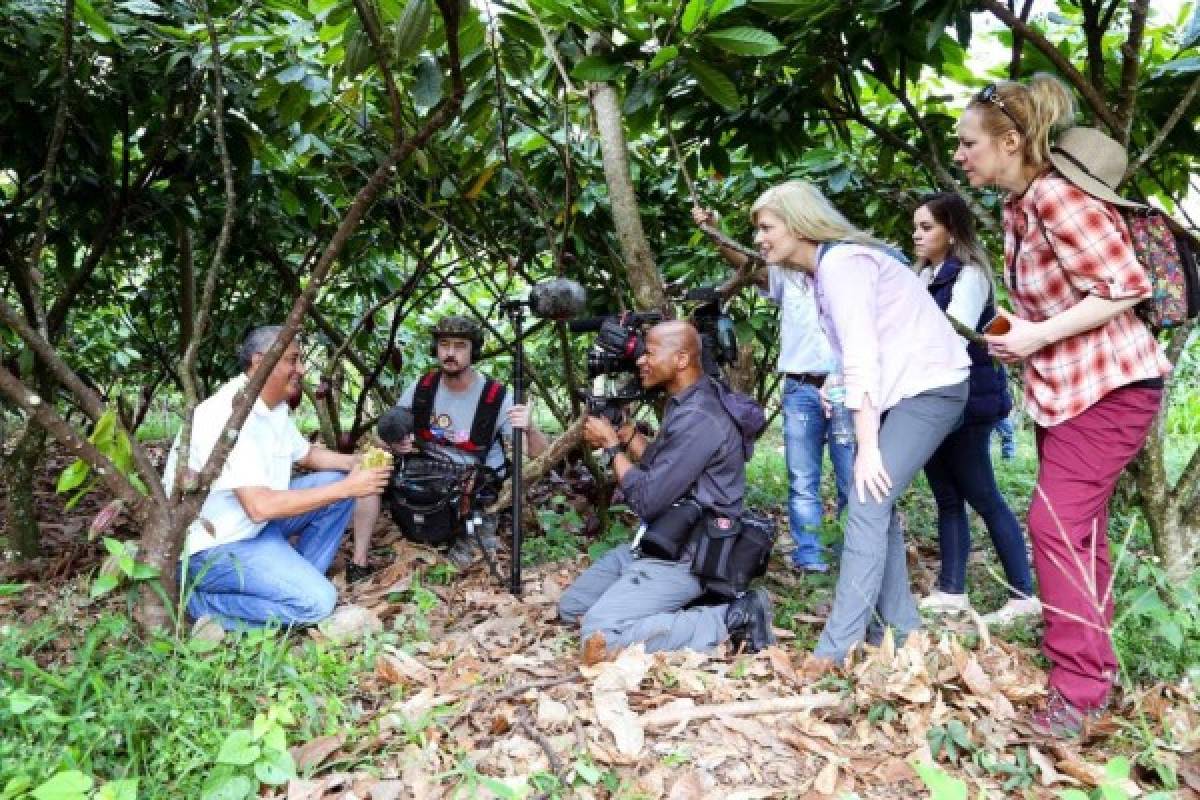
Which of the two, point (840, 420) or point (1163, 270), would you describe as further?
point (840, 420)

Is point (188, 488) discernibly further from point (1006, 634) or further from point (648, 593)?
point (1006, 634)

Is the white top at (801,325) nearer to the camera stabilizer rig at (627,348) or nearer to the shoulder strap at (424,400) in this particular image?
the camera stabilizer rig at (627,348)

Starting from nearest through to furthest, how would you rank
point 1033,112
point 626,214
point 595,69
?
point 1033,112 → point 595,69 → point 626,214

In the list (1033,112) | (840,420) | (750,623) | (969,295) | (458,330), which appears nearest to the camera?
(1033,112)

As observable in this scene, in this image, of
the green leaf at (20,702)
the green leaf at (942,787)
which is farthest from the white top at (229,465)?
the green leaf at (942,787)

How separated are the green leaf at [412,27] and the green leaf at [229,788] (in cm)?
185

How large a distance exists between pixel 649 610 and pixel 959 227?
1896 mm

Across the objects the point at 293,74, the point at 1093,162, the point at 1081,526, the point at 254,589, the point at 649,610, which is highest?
the point at 293,74

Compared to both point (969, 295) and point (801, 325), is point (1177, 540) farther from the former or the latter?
point (801, 325)

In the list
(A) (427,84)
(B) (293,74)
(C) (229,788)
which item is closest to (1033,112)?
(A) (427,84)

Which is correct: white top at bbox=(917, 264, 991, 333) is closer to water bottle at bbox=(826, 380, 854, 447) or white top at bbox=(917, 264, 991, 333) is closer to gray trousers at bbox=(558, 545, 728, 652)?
water bottle at bbox=(826, 380, 854, 447)

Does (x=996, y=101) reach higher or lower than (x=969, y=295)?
higher

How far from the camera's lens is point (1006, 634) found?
299cm

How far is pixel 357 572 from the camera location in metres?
3.90
